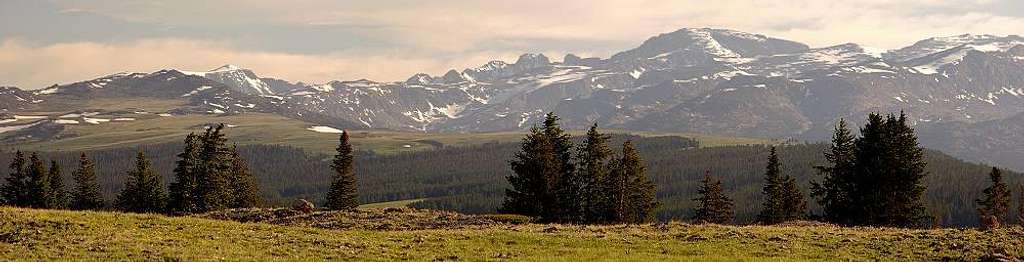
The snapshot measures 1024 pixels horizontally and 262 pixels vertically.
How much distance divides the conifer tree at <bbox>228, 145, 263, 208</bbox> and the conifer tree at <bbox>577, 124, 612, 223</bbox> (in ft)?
143

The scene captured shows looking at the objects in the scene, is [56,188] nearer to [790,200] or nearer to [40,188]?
[40,188]

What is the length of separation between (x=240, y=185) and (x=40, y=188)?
26.8m

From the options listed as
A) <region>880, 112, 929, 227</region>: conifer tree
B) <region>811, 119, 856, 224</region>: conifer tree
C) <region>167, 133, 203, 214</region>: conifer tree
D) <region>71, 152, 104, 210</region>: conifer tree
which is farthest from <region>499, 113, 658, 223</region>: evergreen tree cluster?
<region>71, 152, 104, 210</region>: conifer tree

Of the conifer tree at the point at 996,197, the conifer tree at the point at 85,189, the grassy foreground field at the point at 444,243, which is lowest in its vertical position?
the conifer tree at the point at 85,189

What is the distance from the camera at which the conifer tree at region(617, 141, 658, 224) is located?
79.8 m

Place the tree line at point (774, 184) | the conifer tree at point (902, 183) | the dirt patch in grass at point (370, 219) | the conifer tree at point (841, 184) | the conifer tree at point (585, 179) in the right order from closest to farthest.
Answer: the dirt patch in grass at point (370, 219)
the conifer tree at point (902, 183)
the tree line at point (774, 184)
the conifer tree at point (841, 184)
the conifer tree at point (585, 179)

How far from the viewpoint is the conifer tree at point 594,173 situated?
8025cm

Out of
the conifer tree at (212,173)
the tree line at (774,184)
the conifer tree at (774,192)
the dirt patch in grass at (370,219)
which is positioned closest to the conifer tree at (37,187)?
the conifer tree at (212,173)

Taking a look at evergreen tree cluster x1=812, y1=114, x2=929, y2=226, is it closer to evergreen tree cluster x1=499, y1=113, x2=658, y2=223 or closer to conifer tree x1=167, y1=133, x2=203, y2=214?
evergreen tree cluster x1=499, y1=113, x2=658, y2=223

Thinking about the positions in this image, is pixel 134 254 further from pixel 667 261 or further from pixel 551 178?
pixel 551 178

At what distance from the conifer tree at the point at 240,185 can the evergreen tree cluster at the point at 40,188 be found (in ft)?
77.1

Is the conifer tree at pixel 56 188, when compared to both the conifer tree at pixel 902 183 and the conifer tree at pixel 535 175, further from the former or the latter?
the conifer tree at pixel 902 183

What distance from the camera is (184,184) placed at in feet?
298

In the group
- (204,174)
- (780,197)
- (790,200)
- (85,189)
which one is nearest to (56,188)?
(85,189)
